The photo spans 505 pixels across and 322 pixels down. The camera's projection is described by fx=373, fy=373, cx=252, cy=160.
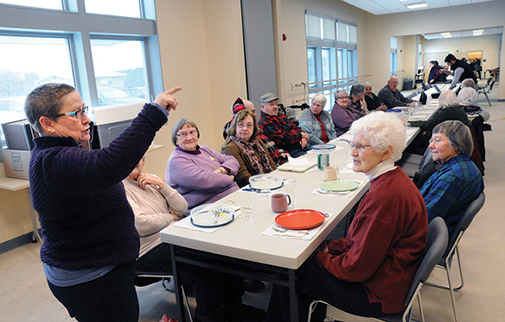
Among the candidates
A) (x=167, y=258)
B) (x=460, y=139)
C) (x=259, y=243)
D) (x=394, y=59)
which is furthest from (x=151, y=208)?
(x=394, y=59)

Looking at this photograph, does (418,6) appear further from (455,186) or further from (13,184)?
(13,184)

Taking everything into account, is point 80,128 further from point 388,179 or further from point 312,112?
point 312,112

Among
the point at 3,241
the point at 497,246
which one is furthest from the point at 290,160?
the point at 3,241

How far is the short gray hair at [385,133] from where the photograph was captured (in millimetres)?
1635

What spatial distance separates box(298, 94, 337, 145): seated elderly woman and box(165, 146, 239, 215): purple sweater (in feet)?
6.77

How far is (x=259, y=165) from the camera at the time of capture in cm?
327

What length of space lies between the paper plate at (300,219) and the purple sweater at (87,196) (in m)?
0.70

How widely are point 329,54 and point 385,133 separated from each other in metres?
8.73

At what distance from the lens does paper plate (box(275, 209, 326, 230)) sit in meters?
1.75

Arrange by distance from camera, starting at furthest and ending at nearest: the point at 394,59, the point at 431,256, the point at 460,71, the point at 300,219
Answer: the point at 394,59 → the point at 460,71 → the point at 300,219 → the point at 431,256

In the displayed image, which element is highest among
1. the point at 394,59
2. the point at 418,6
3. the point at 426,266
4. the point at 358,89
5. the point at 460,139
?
the point at 418,6

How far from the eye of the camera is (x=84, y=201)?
1.27 metres

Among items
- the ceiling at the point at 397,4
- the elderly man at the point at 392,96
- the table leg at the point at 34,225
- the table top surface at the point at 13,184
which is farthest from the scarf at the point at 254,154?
the ceiling at the point at 397,4

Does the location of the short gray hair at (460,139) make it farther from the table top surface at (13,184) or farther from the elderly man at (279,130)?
the table top surface at (13,184)
